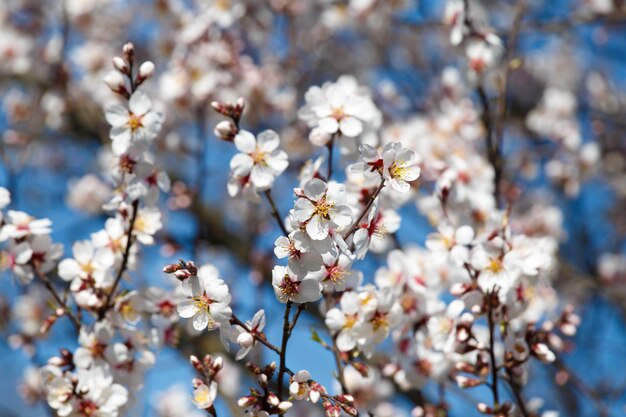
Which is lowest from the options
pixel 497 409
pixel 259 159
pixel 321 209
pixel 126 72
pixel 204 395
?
pixel 497 409

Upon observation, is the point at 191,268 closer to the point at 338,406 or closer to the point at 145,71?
the point at 338,406

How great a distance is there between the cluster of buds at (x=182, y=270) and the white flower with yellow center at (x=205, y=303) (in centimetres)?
3

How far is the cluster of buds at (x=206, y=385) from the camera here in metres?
1.77

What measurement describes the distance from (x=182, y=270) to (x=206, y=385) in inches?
12.7

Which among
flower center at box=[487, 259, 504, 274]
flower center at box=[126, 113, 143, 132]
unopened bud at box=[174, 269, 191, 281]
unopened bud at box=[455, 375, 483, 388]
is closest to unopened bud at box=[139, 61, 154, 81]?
flower center at box=[126, 113, 143, 132]

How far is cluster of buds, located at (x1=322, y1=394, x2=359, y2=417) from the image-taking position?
1705mm

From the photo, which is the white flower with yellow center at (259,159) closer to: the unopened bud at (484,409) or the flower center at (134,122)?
the flower center at (134,122)

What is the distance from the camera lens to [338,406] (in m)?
1.73

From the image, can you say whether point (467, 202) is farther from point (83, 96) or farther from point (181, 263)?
point (83, 96)

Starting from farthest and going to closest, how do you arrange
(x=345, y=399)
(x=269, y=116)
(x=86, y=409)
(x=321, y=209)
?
1. (x=269, y=116)
2. (x=86, y=409)
3. (x=345, y=399)
4. (x=321, y=209)

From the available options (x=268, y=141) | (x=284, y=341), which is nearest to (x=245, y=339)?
(x=284, y=341)

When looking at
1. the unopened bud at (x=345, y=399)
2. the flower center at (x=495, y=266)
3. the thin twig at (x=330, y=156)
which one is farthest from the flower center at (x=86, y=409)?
the flower center at (x=495, y=266)

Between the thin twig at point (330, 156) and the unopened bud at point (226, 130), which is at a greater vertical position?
the unopened bud at point (226, 130)

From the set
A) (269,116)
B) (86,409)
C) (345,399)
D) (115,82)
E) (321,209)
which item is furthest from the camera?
(269,116)
